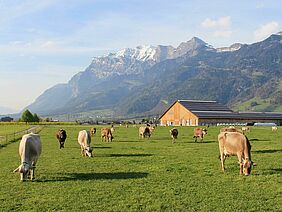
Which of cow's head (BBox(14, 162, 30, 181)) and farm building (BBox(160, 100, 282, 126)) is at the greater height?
farm building (BBox(160, 100, 282, 126))

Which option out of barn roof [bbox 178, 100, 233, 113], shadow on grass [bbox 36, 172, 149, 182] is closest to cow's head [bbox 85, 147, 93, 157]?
shadow on grass [bbox 36, 172, 149, 182]

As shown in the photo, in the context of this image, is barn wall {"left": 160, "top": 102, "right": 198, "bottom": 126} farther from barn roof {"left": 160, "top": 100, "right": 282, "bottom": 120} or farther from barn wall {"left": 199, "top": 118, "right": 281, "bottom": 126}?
barn wall {"left": 199, "top": 118, "right": 281, "bottom": 126}

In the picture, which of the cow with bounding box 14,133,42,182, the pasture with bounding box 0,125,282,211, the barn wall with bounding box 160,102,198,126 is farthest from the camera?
the barn wall with bounding box 160,102,198,126

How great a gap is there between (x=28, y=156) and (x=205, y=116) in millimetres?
143561

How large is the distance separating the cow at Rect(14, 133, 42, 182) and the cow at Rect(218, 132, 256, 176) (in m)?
10.2

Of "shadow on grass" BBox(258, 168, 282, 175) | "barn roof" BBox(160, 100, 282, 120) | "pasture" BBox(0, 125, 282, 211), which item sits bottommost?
"pasture" BBox(0, 125, 282, 211)

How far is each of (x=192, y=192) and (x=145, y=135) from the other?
4120 centimetres

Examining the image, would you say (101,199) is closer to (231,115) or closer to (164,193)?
(164,193)

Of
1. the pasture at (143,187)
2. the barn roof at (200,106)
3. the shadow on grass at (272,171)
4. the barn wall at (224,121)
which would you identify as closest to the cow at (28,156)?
the pasture at (143,187)

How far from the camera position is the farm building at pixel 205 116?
529 feet

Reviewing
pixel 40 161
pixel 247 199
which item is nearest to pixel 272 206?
pixel 247 199

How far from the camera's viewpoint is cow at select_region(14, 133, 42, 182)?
19.6 meters

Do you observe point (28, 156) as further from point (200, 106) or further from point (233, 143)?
point (200, 106)

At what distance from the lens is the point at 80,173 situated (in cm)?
2212
